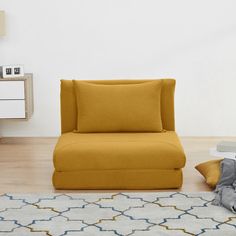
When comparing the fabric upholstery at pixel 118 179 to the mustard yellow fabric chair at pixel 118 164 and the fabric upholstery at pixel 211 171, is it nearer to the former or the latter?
the mustard yellow fabric chair at pixel 118 164

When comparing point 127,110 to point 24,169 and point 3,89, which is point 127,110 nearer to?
point 24,169

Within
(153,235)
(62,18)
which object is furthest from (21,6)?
(153,235)

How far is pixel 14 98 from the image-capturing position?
6.34 metres

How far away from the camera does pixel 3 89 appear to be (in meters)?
6.32

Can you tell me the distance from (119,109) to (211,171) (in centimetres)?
93

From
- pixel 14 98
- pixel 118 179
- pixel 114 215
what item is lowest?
pixel 114 215

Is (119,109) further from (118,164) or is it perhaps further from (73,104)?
(118,164)

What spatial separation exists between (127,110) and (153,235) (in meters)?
1.61

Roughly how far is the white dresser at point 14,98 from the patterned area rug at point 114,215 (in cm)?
184

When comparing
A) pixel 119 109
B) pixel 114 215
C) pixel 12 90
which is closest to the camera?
pixel 114 215

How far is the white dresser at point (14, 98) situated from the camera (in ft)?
20.7

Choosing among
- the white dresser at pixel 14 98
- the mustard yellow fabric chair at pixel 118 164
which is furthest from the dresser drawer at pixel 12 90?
the mustard yellow fabric chair at pixel 118 164

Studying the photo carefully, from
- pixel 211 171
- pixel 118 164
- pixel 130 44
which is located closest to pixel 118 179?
pixel 118 164

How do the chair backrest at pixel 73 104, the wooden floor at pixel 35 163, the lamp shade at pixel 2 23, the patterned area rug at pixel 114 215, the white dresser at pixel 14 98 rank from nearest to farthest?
the patterned area rug at pixel 114 215 → the wooden floor at pixel 35 163 → the chair backrest at pixel 73 104 → the white dresser at pixel 14 98 → the lamp shade at pixel 2 23
